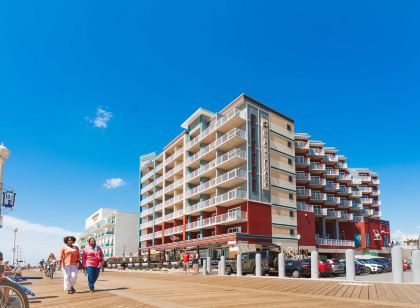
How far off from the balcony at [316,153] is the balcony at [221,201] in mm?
20137

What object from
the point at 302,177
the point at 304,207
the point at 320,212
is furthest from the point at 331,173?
the point at 304,207

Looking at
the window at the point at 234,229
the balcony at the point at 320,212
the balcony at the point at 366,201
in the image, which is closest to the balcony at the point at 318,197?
the balcony at the point at 320,212

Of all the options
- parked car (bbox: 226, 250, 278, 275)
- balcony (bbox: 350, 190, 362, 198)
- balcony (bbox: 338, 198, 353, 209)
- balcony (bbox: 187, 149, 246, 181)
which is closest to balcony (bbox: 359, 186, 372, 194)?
balcony (bbox: 350, 190, 362, 198)

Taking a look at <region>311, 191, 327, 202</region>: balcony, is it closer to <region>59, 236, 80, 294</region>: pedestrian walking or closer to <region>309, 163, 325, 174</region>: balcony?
<region>309, 163, 325, 174</region>: balcony

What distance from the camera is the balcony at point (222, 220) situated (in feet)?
134

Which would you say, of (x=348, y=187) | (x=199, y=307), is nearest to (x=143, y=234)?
(x=348, y=187)

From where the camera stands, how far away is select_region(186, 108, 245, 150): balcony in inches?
1732

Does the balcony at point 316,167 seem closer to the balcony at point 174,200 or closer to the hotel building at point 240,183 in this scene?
the hotel building at point 240,183

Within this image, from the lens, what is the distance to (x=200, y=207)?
47.9 m

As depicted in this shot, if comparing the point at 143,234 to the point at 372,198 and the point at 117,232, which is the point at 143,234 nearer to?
the point at 117,232

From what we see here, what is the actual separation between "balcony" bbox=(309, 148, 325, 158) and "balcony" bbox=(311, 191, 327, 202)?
6.00m

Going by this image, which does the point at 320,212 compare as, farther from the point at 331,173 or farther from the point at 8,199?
the point at 8,199

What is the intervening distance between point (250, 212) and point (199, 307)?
34395 millimetres

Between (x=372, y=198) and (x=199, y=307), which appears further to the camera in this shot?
(x=372, y=198)
